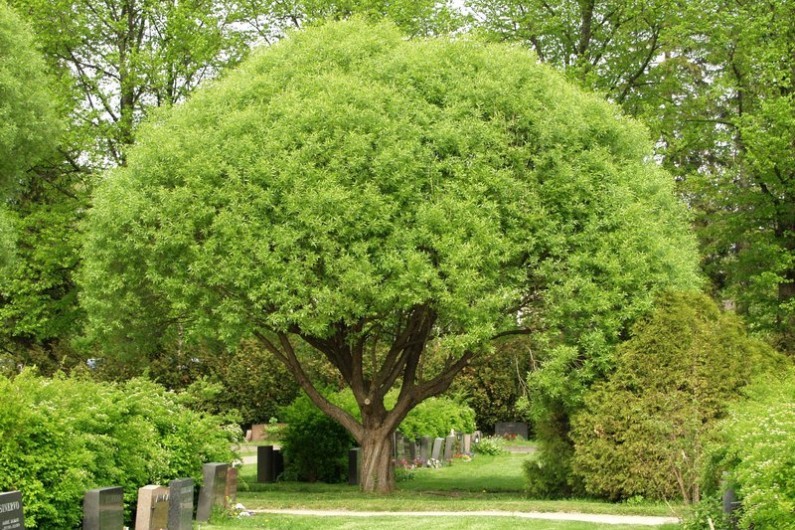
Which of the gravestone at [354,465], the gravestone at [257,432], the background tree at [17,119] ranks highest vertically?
the background tree at [17,119]

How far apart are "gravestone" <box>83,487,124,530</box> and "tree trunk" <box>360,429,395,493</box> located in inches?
366

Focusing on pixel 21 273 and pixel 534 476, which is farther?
pixel 21 273

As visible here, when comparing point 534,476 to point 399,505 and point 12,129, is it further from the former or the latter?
point 12,129

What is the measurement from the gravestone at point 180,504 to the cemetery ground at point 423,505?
0.49 metres

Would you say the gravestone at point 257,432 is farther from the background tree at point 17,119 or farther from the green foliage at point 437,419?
the background tree at point 17,119

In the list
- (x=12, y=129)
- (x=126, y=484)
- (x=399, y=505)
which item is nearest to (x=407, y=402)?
(x=399, y=505)

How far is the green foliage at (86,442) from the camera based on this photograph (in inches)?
551

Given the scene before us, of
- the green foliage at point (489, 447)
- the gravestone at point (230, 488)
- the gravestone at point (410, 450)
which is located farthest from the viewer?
the green foliage at point (489, 447)

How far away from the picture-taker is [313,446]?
27.2 metres

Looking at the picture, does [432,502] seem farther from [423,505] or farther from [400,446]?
[400,446]

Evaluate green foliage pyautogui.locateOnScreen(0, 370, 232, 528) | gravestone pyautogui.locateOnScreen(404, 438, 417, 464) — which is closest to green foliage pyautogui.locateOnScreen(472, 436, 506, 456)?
gravestone pyautogui.locateOnScreen(404, 438, 417, 464)

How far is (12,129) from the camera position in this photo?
28922mm

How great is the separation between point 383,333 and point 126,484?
9.64 m

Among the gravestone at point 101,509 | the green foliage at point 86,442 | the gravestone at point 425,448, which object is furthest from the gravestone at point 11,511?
the gravestone at point 425,448
